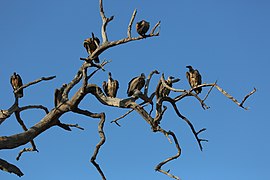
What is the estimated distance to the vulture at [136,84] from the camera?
8.30 meters

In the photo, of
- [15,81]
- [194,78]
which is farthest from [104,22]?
A: [15,81]

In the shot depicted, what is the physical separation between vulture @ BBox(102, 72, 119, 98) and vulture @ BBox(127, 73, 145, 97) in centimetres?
22

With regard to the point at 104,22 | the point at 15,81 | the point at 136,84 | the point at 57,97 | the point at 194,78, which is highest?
the point at 104,22

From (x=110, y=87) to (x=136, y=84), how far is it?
1.43 feet

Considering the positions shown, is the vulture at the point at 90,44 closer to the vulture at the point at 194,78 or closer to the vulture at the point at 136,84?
the vulture at the point at 136,84

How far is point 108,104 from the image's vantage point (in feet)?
26.7

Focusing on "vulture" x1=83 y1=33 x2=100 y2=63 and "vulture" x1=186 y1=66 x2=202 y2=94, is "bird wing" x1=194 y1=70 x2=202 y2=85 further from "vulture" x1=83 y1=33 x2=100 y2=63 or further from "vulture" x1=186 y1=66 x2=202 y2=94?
"vulture" x1=83 y1=33 x2=100 y2=63

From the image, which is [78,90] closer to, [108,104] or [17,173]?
[108,104]

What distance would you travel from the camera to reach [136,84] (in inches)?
327

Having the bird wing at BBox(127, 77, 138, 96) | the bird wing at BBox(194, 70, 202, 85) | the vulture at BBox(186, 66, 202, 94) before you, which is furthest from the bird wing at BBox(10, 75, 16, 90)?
the bird wing at BBox(194, 70, 202, 85)

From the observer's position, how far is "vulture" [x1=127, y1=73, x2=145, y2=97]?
830 cm

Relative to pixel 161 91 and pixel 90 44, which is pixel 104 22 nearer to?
pixel 90 44

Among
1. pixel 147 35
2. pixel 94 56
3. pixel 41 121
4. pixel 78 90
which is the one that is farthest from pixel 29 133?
pixel 147 35

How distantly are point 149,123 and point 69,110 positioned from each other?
1453mm
